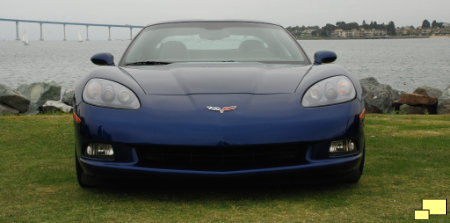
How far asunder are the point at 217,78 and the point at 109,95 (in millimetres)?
671

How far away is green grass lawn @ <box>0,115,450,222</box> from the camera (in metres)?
2.98

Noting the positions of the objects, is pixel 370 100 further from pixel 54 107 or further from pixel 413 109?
pixel 54 107

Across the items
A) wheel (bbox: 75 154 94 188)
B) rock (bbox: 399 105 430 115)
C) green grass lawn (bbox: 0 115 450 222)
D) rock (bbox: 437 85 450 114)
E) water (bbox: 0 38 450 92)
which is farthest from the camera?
water (bbox: 0 38 450 92)

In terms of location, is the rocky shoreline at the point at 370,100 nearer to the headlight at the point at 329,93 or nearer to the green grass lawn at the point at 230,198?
the green grass lawn at the point at 230,198

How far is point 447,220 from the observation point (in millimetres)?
2869

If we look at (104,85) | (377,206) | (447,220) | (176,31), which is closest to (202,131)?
(104,85)

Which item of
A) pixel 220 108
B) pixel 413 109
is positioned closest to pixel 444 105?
pixel 413 109

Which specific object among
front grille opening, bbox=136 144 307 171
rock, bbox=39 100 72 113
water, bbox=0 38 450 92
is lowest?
water, bbox=0 38 450 92

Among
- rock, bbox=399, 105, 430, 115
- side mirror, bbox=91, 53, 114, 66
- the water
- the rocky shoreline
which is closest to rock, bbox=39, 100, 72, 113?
the rocky shoreline

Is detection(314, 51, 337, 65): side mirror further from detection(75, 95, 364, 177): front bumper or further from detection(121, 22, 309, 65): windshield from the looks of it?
detection(75, 95, 364, 177): front bumper

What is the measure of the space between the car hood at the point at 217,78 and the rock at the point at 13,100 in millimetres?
9726

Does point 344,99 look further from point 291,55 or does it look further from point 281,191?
point 291,55

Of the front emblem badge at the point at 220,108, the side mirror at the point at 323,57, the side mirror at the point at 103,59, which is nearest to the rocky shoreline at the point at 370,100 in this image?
the side mirror at the point at 103,59

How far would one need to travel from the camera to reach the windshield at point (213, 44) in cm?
428
